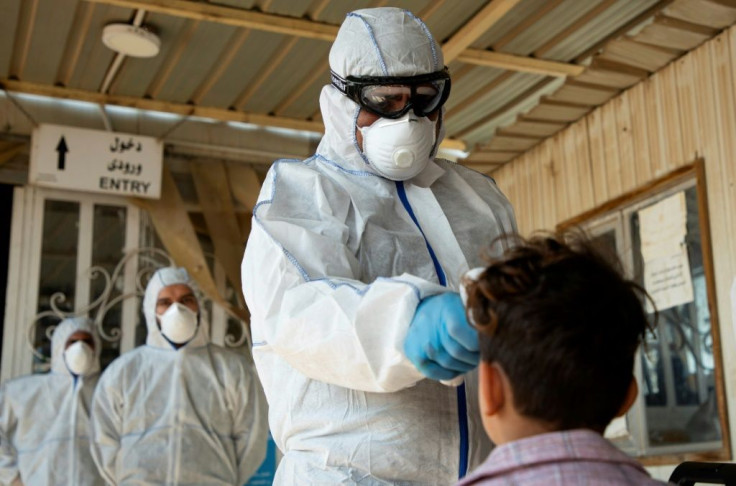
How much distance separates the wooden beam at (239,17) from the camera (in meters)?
4.48

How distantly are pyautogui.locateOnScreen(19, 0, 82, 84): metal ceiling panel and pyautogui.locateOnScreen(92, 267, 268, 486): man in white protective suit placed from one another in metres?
1.27

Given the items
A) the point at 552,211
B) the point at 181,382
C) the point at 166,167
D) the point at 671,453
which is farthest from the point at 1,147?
the point at 671,453

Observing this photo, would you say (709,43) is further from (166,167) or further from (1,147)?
(1,147)

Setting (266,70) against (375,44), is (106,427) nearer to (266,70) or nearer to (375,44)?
(266,70)

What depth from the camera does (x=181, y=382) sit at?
5.46m

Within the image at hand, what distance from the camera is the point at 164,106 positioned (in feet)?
19.9

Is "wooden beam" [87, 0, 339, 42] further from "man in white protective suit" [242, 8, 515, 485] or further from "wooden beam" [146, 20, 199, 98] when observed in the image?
"man in white protective suit" [242, 8, 515, 485]

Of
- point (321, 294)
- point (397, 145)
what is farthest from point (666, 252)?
point (321, 294)

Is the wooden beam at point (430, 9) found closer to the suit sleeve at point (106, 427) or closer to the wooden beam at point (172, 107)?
the wooden beam at point (172, 107)

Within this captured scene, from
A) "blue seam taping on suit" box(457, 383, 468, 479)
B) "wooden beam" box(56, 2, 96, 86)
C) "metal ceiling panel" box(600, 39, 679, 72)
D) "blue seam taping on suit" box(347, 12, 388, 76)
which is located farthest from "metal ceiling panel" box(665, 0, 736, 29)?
"wooden beam" box(56, 2, 96, 86)

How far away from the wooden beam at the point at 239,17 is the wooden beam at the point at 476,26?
0.56 m

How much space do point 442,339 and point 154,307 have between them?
448cm

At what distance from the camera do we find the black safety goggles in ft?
6.71

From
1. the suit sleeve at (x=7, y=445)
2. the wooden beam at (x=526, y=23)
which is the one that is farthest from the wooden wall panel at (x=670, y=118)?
the suit sleeve at (x=7, y=445)
